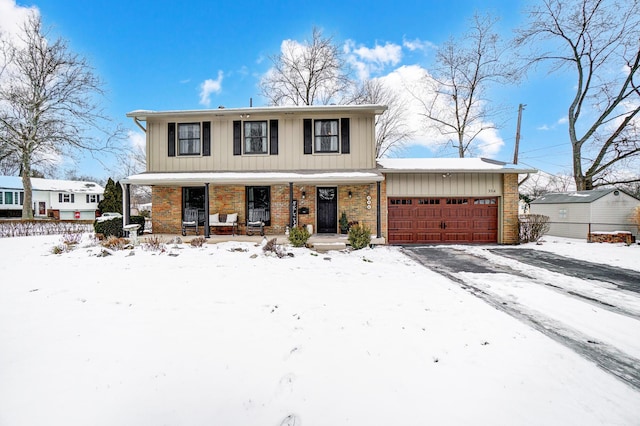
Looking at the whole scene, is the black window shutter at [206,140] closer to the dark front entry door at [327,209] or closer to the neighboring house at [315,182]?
the neighboring house at [315,182]

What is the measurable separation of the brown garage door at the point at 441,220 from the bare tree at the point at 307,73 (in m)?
12.2

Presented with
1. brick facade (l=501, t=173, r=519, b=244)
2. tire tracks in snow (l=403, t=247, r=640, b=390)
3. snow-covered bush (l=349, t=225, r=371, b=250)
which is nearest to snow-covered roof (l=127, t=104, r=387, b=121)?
snow-covered bush (l=349, t=225, r=371, b=250)

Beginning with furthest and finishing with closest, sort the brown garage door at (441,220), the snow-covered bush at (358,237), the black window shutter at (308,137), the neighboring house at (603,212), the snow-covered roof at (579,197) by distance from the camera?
the snow-covered roof at (579,197)
the neighboring house at (603,212)
the brown garage door at (441,220)
the black window shutter at (308,137)
the snow-covered bush at (358,237)

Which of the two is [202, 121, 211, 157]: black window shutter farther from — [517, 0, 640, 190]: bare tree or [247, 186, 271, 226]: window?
[517, 0, 640, 190]: bare tree

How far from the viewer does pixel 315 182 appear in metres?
10.7

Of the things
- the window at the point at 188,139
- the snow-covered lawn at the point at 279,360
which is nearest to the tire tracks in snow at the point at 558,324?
the snow-covered lawn at the point at 279,360

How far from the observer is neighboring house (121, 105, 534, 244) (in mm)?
10820

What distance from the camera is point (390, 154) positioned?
69.9 feet

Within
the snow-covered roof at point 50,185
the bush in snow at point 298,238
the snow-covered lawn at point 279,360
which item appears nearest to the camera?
the snow-covered lawn at point 279,360

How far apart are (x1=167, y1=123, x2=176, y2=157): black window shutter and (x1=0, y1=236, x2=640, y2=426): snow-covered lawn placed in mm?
7325

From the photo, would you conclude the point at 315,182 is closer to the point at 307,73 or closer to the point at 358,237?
the point at 358,237

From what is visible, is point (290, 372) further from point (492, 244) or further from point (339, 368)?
point (492, 244)

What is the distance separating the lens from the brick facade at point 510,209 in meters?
11.2

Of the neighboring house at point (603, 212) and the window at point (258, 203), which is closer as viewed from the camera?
the window at point (258, 203)
